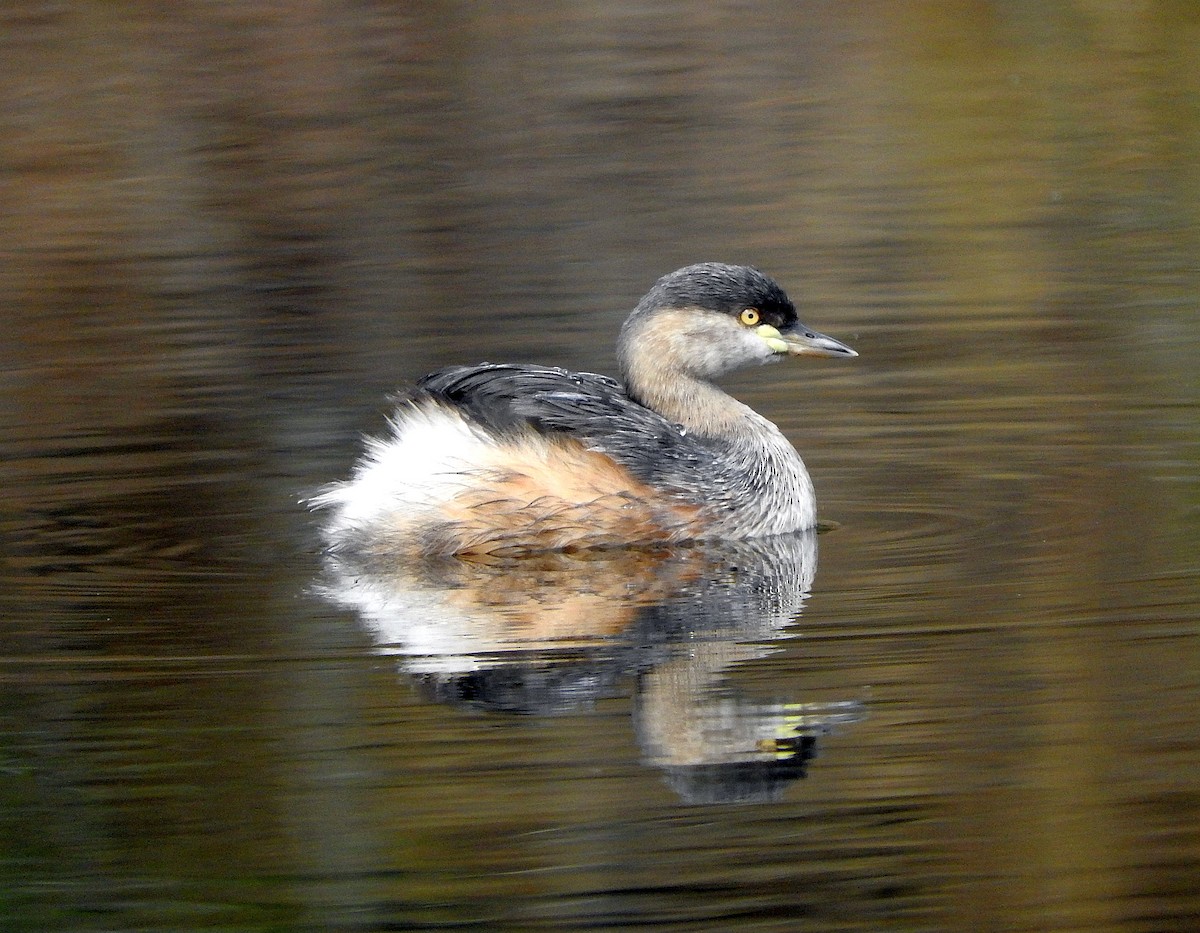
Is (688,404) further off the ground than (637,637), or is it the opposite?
(688,404)

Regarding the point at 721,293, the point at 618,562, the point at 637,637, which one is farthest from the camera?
the point at 721,293

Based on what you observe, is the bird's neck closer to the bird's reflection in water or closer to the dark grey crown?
the dark grey crown

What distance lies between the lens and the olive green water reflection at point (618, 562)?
3859mm

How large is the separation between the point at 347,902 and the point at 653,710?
Result: 39.9 inches

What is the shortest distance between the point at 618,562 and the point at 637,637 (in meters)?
0.94

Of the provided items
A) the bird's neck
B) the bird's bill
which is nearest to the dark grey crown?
the bird's bill

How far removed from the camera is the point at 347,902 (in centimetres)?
371

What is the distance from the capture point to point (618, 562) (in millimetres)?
6090

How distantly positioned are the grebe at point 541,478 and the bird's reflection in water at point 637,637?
7 centimetres

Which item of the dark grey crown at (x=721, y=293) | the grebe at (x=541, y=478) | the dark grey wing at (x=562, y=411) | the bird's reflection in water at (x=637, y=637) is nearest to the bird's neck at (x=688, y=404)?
the grebe at (x=541, y=478)

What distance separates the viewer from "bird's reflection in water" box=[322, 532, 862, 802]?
14.3 ft

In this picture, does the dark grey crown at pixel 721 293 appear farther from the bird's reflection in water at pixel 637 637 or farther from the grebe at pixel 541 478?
the bird's reflection in water at pixel 637 637

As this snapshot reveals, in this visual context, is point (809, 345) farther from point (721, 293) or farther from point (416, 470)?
point (416, 470)

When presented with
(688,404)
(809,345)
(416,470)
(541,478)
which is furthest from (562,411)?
(809,345)
